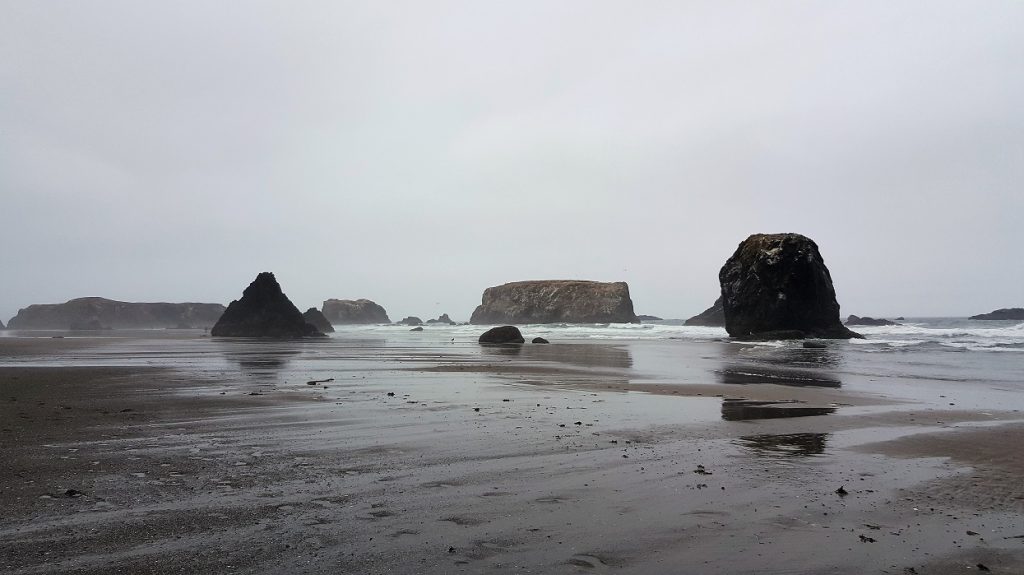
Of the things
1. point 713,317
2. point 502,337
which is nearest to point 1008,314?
point 713,317

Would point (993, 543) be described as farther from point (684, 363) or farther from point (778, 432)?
point (684, 363)

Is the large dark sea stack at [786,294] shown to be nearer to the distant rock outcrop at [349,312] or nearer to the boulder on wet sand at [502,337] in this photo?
the boulder on wet sand at [502,337]

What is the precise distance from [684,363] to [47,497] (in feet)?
77.7

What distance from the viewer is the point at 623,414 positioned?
419 inches

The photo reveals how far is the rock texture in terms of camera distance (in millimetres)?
118125

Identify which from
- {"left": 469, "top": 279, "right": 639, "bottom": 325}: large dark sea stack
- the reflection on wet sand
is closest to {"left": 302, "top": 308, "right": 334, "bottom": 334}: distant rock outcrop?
the reflection on wet sand

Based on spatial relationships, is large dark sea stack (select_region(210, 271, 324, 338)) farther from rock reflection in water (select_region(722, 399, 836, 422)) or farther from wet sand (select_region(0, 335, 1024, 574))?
rock reflection in water (select_region(722, 399, 836, 422))

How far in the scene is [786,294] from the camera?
4653 centimetres

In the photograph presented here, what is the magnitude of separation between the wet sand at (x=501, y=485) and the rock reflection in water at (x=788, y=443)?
0.06 m

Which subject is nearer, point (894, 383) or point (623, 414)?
point (623, 414)

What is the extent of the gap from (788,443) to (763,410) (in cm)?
352

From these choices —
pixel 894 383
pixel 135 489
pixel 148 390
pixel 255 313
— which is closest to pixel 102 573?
pixel 135 489

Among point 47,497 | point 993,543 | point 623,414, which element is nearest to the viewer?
point 993,543

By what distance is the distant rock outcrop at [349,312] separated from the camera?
506 ft
